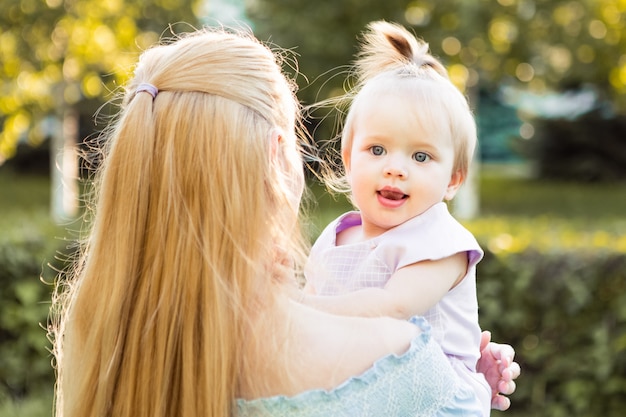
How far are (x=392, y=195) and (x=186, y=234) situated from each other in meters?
0.54

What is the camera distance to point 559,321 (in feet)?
17.0

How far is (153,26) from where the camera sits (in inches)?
457

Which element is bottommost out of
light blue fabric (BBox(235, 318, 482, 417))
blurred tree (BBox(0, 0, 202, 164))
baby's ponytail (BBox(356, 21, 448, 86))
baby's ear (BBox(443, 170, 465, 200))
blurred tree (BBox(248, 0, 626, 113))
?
light blue fabric (BBox(235, 318, 482, 417))

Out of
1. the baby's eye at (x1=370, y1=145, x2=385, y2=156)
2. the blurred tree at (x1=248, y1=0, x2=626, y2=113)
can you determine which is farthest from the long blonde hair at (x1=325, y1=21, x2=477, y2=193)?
the blurred tree at (x1=248, y1=0, x2=626, y2=113)

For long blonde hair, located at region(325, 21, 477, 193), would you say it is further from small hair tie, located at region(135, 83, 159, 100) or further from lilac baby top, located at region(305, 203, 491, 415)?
small hair tie, located at region(135, 83, 159, 100)

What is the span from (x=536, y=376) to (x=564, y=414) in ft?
0.86

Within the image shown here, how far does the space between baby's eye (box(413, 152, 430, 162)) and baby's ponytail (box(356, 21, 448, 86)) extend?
22 cm

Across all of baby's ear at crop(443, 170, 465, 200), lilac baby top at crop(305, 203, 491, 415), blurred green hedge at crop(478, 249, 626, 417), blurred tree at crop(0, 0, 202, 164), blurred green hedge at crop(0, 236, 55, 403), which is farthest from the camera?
blurred tree at crop(0, 0, 202, 164)

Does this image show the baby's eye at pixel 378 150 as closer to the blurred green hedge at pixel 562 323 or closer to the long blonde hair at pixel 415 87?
the long blonde hair at pixel 415 87

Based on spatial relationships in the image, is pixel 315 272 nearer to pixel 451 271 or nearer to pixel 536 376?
pixel 451 271

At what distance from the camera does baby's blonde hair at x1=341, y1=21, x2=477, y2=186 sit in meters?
2.06

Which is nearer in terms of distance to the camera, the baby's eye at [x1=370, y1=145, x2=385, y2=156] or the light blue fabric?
the light blue fabric

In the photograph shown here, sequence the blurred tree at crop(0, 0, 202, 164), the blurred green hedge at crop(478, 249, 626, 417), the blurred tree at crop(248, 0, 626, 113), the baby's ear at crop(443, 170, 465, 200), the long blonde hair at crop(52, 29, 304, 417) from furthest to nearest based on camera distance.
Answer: the blurred tree at crop(248, 0, 626, 113), the blurred tree at crop(0, 0, 202, 164), the blurred green hedge at crop(478, 249, 626, 417), the baby's ear at crop(443, 170, 465, 200), the long blonde hair at crop(52, 29, 304, 417)

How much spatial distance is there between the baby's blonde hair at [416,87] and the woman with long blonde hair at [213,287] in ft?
1.34
